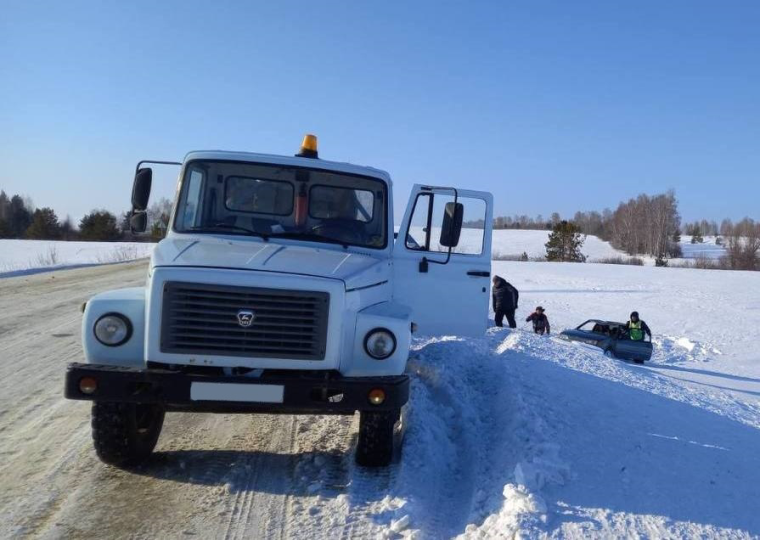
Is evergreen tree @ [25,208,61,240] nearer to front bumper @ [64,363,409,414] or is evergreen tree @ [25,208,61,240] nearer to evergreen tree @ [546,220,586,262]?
evergreen tree @ [546,220,586,262]

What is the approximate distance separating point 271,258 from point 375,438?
1534mm

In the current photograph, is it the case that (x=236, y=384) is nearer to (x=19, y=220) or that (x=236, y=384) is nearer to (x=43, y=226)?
(x=43, y=226)

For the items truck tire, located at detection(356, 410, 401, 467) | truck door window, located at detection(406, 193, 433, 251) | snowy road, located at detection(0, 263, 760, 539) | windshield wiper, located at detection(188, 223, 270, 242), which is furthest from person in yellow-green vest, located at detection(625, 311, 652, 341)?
windshield wiper, located at detection(188, 223, 270, 242)

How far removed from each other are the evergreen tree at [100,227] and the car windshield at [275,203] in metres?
57.3

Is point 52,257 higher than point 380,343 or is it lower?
lower

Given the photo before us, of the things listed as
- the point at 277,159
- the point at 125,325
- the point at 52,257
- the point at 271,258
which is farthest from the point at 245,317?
the point at 52,257

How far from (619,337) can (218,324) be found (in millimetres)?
13898

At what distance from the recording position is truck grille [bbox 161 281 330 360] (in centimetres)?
404

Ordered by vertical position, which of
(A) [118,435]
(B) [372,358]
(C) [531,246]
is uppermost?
(C) [531,246]

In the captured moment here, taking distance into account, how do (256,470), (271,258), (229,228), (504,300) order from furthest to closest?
(504,300) → (229,228) → (256,470) → (271,258)

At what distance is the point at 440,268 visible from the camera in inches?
256

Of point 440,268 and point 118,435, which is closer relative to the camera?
point 118,435

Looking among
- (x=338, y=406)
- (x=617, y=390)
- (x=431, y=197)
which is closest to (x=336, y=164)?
(x=431, y=197)

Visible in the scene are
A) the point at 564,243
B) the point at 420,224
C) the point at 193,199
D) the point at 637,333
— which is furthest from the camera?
the point at 564,243
